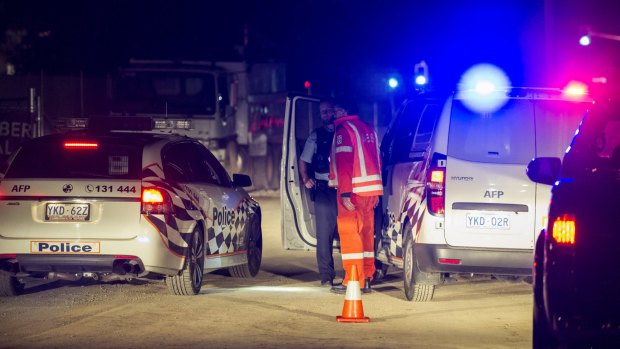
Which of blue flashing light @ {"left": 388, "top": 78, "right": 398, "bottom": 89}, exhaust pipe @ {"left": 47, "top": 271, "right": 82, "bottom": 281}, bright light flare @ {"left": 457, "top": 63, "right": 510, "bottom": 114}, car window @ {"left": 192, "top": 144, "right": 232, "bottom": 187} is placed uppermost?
blue flashing light @ {"left": 388, "top": 78, "right": 398, "bottom": 89}

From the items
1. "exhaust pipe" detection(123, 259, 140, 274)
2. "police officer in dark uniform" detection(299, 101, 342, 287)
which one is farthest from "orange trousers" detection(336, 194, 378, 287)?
"exhaust pipe" detection(123, 259, 140, 274)

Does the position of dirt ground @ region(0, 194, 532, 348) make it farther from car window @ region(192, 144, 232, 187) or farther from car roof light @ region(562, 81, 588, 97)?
car roof light @ region(562, 81, 588, 97)

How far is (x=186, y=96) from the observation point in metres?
23.7

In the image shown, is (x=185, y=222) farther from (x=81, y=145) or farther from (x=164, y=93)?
(x=164, y=93)

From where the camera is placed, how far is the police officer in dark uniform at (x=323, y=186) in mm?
12055

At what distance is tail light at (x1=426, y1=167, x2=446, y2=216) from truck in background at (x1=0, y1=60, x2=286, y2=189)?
10601 mm

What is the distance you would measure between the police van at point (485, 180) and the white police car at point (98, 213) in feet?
6.90

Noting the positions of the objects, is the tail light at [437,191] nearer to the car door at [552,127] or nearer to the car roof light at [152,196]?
the car door at [552,127]

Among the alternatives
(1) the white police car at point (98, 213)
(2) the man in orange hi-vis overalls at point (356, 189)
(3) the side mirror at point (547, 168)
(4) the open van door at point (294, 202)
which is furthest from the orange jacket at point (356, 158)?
(3) the side mirror at point (547, 168)

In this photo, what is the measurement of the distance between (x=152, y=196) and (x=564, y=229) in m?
5.08

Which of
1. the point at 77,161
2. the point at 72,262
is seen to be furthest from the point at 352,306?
the point at 77,161

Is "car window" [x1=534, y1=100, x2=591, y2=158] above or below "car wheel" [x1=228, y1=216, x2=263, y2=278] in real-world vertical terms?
above

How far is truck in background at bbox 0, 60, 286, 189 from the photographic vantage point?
22281 millimetres

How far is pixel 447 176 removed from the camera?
1029cm
